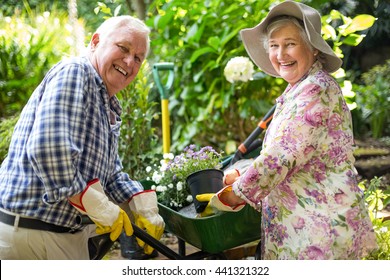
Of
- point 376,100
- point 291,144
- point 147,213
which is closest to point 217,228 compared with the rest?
point 147,213

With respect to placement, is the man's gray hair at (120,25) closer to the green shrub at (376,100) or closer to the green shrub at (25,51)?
the green shrub at (25,51)

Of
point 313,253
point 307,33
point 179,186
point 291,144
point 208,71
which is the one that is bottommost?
point 313,253

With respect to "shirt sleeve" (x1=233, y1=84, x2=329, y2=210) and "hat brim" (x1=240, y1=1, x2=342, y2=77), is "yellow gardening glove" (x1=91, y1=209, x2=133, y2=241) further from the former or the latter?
"hat brim" (x1=240, y1=1, x2=342, y2=77)

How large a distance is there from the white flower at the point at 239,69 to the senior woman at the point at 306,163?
147 centimetres

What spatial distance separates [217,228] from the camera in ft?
5.54

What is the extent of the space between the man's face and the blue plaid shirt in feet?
A: 0.12

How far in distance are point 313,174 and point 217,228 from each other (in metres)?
0.33

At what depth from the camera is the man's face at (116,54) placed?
1662mm

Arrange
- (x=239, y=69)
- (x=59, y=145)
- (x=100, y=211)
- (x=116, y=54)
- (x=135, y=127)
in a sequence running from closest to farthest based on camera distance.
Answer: (x=59, y=145) → (x=100, y=211) → (x=116, y=54) → (x=135, y=127) → (x=239, y=69)

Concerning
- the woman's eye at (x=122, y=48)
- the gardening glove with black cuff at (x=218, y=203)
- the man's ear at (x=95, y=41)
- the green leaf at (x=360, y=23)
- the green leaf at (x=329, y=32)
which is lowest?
the gardening glove with black cuff at (x=218, y=203)

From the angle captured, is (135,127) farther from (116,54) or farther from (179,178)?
(116,54)

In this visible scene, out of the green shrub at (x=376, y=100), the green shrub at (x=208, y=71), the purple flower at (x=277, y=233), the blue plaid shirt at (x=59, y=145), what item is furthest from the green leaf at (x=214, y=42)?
the purple flower at (x=277, y=233)

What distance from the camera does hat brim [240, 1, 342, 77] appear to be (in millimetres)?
1547
